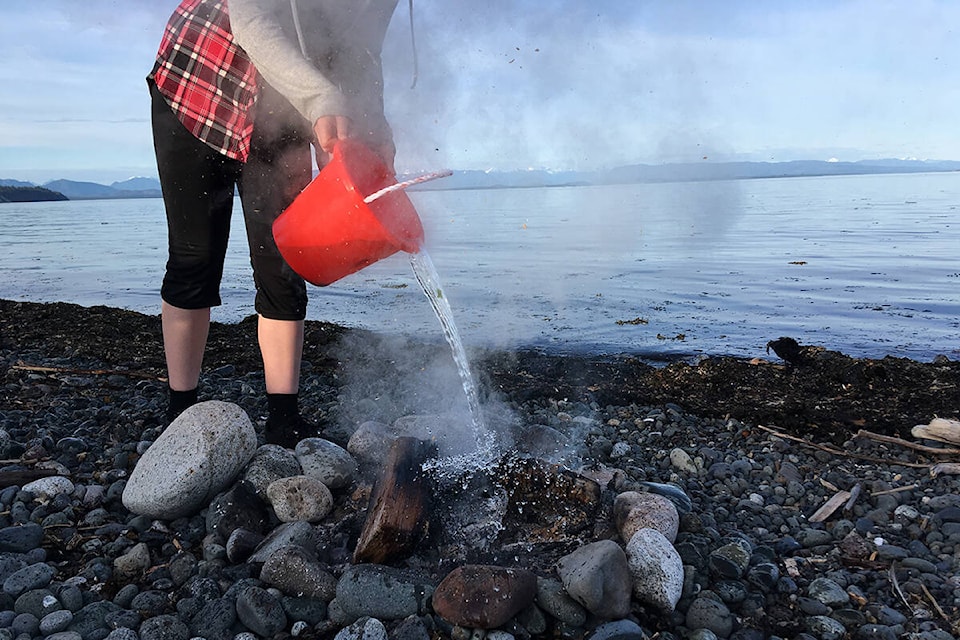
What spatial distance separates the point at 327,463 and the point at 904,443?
2.29 m

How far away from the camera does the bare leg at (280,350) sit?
2609 mm

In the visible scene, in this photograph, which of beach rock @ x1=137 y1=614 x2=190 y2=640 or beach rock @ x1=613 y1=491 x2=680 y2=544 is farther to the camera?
beach rock @ x1=613 y1=491 x2=680 y2=544

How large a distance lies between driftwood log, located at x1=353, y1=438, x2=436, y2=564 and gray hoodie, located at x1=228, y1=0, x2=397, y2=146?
1.01m

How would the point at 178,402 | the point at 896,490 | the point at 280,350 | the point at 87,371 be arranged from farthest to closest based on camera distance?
1. the point at 87,371
2. the point at 178,402
3. the point at 280,350
4. the point at 896,490

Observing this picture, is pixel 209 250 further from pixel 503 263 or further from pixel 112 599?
pixel 503 263

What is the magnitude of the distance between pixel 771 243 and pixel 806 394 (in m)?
7.69

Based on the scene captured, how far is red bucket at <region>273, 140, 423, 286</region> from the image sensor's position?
201cm

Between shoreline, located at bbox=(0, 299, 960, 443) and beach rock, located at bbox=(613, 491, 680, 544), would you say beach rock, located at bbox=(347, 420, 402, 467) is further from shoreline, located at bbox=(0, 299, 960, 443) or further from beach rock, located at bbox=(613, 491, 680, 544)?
shoreline, located at bbox=(0, 299, 960, 443)

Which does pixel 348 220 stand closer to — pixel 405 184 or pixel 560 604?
pixel 405 184

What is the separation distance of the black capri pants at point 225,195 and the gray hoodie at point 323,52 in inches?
8.9

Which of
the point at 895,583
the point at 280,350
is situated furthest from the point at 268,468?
the point at 895,583

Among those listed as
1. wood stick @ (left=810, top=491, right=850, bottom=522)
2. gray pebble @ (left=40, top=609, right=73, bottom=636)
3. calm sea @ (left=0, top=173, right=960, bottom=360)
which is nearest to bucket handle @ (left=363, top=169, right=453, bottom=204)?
calm sea @ (left=0, top=173, right=960, bottom=360)

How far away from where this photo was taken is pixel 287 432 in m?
2.71

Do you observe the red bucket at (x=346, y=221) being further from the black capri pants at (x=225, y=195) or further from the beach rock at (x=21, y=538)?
the beach rock at (x=21, y=538)
